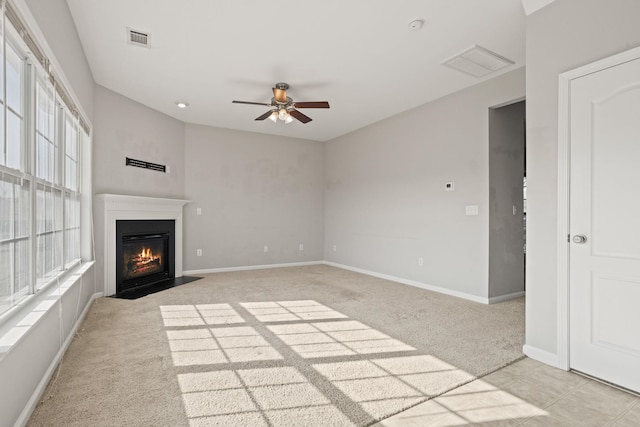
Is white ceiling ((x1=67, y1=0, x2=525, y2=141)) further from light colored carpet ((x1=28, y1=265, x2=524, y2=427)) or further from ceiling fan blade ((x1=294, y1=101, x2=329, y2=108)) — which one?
→ light colored carpet ((x1=28, y1=265, x2=524, y2=427))

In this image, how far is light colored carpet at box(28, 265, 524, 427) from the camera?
6.00 feet

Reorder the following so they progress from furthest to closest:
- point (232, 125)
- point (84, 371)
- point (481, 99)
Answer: point (232, 125) < point (481, 99) < point (84, 371)

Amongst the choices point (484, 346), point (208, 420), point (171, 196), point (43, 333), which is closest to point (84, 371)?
point (43, 333)

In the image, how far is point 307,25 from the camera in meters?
2.92

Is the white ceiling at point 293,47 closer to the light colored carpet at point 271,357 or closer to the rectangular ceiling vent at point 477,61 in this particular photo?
the rectangular ceiling vent at point 477,61

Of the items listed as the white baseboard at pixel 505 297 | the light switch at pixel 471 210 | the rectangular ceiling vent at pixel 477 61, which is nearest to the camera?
the rectangular ceiling vent at pixel 477 61

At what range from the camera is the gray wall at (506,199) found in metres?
4.13

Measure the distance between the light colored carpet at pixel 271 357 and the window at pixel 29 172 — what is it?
0.71 metres

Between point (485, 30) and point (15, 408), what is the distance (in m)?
4.23

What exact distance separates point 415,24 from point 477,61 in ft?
3.59

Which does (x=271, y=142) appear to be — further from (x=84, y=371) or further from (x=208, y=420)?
(x=208, y=420)

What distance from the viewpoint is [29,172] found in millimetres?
2000

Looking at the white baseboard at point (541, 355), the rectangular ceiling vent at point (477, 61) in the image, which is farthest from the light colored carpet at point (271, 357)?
the rectangular ceiling vent at point (477, 61)

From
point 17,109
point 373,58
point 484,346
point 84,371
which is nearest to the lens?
point 17,109
